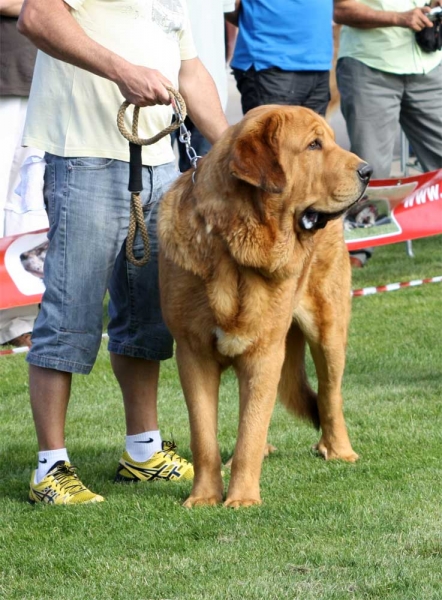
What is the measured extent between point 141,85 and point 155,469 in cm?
159

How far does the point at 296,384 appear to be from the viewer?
14.7ft

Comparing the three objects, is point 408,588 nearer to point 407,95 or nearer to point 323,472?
point 323,472

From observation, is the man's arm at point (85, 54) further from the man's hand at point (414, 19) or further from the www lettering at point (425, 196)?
the www lettering at point (425, 196)

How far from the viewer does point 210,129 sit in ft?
14.1

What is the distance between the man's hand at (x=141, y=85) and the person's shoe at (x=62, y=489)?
1409 mm

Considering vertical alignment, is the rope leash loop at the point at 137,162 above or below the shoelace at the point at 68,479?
above

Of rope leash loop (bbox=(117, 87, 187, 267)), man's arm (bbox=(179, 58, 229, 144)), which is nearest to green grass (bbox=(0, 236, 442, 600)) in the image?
rope leash loop (bbox=(117, 87, 187, 267))

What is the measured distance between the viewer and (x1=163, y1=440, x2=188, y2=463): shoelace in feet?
14.5

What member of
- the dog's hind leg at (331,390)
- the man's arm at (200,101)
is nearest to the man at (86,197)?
the man's arm at (200,101)

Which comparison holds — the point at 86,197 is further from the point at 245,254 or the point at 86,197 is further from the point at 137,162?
the point at 245,254

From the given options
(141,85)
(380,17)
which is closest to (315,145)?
(141,85)

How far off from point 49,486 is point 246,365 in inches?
35.8

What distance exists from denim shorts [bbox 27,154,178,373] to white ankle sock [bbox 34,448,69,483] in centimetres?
34

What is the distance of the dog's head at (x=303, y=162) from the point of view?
3.52m
